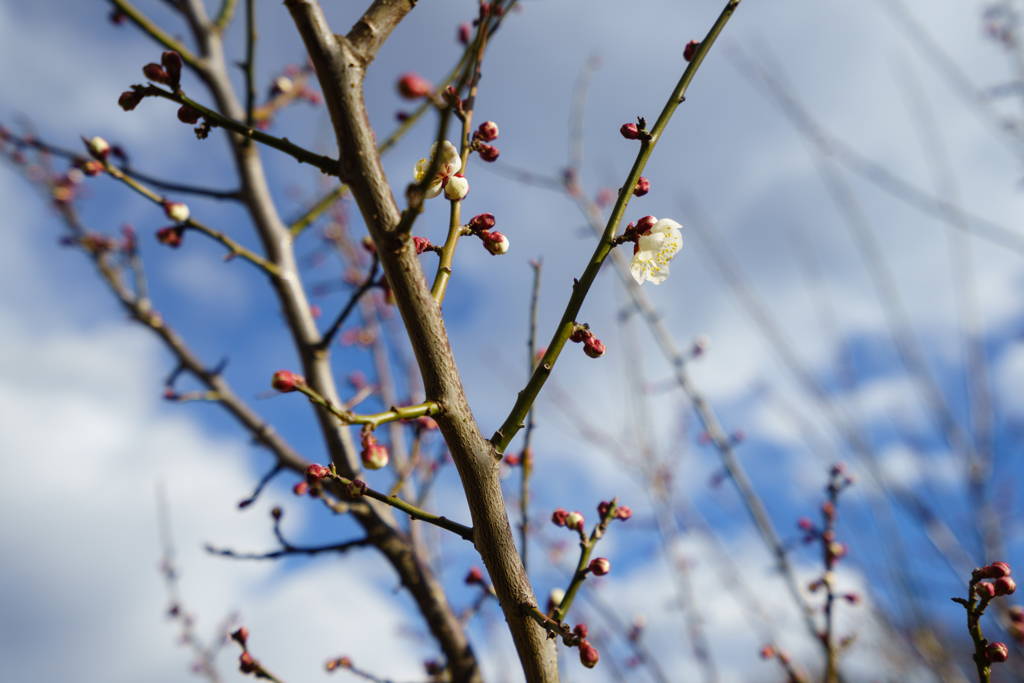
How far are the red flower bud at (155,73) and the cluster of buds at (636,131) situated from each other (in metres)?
1.04

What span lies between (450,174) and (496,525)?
2.51ft

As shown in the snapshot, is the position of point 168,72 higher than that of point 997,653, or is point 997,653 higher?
point 168,72

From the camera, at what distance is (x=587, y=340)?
1243 millimetres

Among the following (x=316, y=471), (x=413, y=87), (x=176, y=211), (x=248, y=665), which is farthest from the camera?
(x=176, y=211)

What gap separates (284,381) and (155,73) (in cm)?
73

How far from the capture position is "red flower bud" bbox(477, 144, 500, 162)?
1416mm

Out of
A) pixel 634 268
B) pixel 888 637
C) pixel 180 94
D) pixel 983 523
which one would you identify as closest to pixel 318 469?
pixel 180 94

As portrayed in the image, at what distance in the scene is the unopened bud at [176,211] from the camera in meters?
2.34

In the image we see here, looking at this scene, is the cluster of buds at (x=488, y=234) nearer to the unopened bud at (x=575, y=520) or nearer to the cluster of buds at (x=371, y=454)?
the cluster of buds at (x=371, y=454)

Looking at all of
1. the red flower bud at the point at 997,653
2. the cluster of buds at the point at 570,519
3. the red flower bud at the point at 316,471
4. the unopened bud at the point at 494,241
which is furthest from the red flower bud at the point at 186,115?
the red flower bud at the point at 997,653

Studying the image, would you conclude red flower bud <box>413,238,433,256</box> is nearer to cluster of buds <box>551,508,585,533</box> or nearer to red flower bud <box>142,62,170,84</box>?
red flower bud <box>142,62,170,84</box>

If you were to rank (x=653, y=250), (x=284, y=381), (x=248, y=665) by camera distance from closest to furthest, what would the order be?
(x=284, y=381) → (x=653, y=250) → (x=248, y=665)

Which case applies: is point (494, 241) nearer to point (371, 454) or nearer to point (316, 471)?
point (371, 454)

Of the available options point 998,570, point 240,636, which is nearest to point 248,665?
point 240,636
